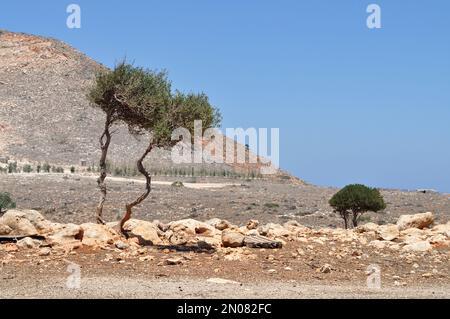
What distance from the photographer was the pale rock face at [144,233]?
66.5 ft

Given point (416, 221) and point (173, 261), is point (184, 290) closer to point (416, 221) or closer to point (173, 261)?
point (173, 261)

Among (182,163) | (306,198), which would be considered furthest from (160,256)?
(182,163)

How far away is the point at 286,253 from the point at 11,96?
82687 mm

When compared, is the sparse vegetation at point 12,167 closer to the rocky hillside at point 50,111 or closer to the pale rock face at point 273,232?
the rocky hillside at point 50,111

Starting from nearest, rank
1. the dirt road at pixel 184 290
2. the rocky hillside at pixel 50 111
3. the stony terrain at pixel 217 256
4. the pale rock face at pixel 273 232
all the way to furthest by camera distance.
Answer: the dirt road at pixel 184 290 → the stony terrain at pixel 217 256 → the pale rock face at pixel 273 232 → the rocky hillside at pixel 50 111

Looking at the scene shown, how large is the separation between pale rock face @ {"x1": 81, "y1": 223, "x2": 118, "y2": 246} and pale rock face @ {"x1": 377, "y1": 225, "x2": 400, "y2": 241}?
780 cm

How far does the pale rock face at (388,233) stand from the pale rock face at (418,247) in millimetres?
1244

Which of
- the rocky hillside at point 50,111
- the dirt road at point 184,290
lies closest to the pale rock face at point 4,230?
the dirt road at point 184,290

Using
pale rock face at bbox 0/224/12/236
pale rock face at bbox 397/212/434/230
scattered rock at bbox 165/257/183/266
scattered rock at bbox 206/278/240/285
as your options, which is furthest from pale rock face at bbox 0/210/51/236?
pale rock face at bbox 397/212/434/230

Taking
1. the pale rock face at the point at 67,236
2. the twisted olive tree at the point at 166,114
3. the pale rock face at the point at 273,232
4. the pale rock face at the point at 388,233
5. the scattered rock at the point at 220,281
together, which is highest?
the twisted olive tree at the point at 166,114

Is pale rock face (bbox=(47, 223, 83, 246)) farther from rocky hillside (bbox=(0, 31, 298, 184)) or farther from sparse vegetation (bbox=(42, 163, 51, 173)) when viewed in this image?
sparse vegetation (bbox=(42, 163, 51, 173))

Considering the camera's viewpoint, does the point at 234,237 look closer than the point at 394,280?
No

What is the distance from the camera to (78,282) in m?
14.2
